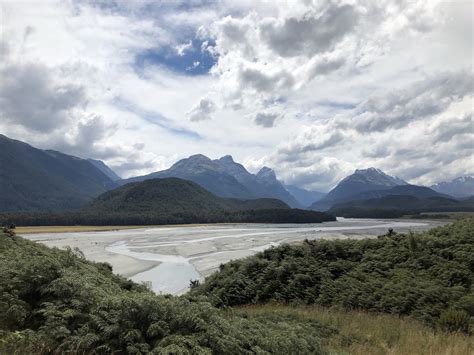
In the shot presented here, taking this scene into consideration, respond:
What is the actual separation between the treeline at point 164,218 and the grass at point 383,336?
14939 cm

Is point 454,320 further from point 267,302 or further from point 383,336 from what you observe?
point 267,302

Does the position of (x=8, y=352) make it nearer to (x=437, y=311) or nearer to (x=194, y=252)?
(x=437, y=311)

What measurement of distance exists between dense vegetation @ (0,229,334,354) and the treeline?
150m

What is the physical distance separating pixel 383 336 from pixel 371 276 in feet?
19.7

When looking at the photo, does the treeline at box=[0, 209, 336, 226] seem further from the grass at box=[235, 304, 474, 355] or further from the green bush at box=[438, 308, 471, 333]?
the green bush at box=[438, 308, 471, 333]

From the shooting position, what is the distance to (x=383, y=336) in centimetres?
975

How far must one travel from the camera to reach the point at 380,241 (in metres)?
18.6

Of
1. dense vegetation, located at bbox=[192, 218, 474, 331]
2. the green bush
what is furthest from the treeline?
the green bush

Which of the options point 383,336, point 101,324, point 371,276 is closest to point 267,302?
point 371,276

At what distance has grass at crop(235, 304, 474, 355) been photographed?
27.5ft

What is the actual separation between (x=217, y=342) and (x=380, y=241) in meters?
14.1

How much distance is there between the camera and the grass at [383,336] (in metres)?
8.38

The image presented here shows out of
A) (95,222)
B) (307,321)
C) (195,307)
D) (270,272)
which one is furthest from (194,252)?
(95,222)

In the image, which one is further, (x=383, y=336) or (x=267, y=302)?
(x=267, y=302)
